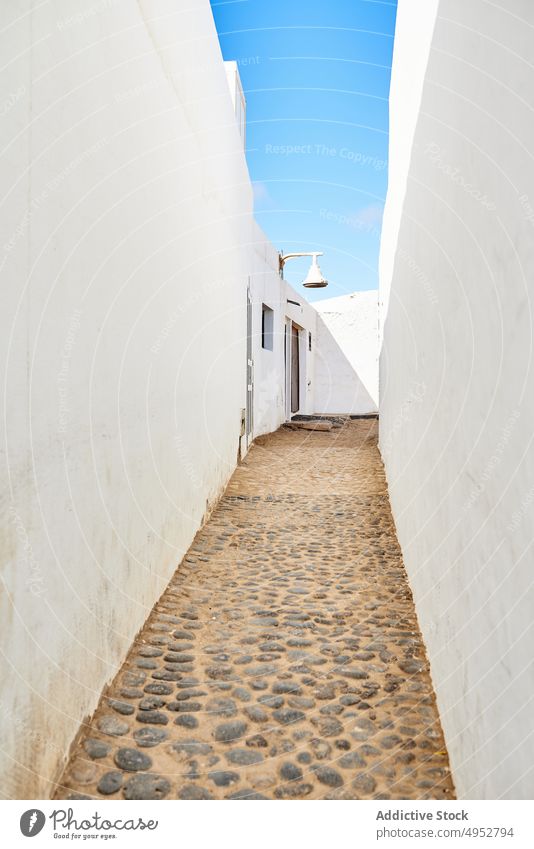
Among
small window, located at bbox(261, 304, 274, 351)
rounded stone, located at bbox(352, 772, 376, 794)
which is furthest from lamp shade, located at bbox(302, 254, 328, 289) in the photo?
rounded stone, located at bbox(352, 772, 376, 794)

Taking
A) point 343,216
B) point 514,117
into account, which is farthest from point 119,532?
point 343,216

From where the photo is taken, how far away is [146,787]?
7.01ft

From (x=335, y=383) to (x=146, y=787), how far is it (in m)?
15.2

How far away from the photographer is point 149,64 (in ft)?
11.5

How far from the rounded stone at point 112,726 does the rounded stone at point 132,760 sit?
0.13 m

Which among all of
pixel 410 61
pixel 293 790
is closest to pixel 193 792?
pixel 293 790

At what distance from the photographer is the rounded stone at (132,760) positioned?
2.25 meters

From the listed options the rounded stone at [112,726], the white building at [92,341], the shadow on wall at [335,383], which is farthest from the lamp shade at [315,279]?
the rounded stone at [112,726]

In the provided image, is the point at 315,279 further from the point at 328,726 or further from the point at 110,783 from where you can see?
the point at 110,783

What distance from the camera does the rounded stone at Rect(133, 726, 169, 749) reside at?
2402mm

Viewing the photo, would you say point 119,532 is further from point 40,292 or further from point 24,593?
point 40,292

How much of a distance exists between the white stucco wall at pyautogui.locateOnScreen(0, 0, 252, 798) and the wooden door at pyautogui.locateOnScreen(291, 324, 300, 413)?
986 cm

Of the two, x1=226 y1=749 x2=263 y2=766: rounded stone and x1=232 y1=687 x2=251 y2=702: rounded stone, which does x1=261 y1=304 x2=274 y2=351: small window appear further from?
x1=226 y1=749 x2=263 y2=766: rounded stone
